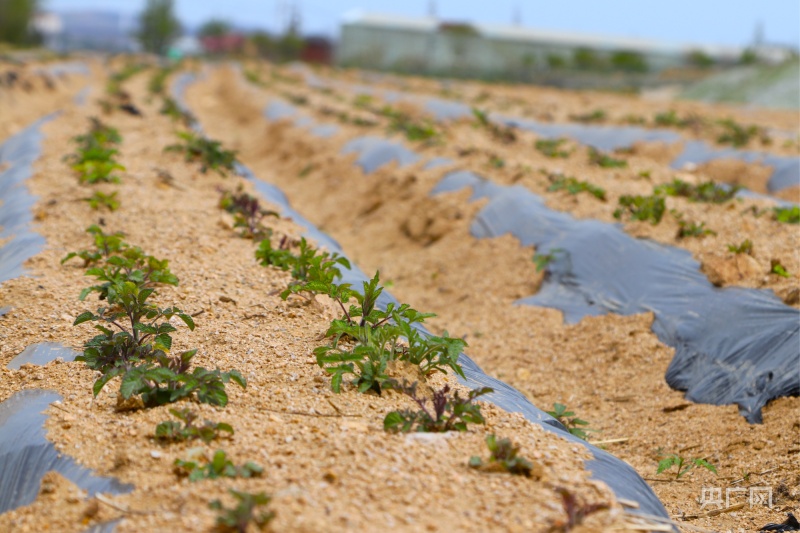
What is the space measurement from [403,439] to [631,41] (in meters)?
52.3

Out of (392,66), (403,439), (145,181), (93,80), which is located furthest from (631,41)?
(403,439)

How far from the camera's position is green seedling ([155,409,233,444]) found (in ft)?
9.66

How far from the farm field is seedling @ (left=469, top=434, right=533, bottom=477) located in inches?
1.6

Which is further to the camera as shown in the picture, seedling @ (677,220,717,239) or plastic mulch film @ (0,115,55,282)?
seedling @ (677,220,717,239)

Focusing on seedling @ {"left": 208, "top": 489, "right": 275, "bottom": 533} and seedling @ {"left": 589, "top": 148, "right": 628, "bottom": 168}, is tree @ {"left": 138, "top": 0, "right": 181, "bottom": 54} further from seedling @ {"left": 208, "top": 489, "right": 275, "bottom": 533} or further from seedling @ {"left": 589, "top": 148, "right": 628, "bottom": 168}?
seedling @ {"left": 208, "top": 489, "right": 275, "bottom": 533}

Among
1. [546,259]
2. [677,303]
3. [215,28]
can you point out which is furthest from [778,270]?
[215,28]

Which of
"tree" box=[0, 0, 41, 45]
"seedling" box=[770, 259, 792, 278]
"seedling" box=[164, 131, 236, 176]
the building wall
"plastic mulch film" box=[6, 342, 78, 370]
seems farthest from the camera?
"tree" box=[0, 0, 41, 45]

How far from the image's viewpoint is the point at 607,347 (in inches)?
219

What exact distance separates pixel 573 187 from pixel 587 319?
83.3 inches

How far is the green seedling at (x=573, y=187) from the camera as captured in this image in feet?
24.7

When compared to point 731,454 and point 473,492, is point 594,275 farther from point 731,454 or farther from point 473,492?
point 473,492

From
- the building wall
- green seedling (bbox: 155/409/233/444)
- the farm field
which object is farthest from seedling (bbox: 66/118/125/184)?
the building wall

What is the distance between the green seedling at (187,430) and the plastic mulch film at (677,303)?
→ 119 inches

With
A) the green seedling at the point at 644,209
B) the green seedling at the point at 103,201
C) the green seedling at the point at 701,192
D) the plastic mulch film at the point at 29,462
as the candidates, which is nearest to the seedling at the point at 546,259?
the green seedling at the point at 644,209
